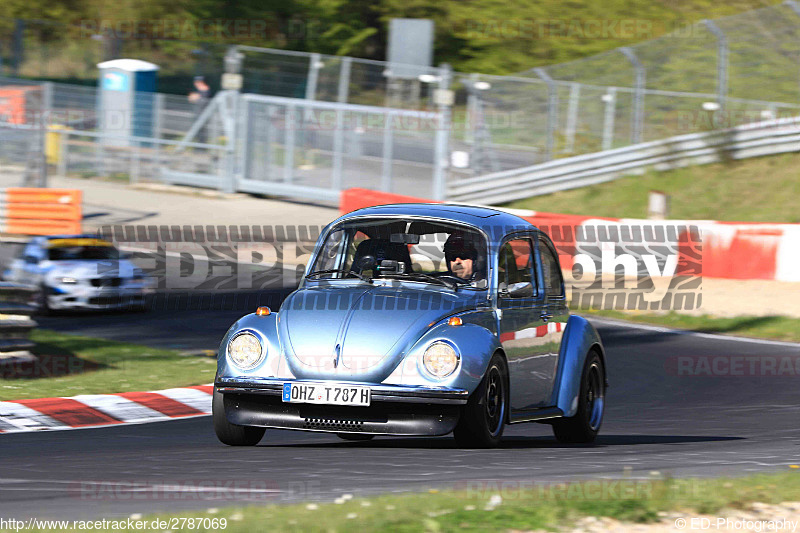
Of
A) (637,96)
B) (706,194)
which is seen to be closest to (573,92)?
(637,96)

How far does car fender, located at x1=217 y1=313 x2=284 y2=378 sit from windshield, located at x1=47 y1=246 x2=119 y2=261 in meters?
9.62

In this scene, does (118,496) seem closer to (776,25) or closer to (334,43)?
(776,25)

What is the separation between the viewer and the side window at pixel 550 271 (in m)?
8.77

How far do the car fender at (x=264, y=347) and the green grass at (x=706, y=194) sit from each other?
1954cm

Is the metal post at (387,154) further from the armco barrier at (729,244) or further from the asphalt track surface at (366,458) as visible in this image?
the asphalt track surface at (366,458)

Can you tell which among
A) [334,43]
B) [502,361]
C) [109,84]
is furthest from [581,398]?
[334,43]

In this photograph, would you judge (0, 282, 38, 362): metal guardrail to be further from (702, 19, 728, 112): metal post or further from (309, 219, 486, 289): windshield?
(702, 19, 728, 112): metal post

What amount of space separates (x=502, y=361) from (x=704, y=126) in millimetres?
20820

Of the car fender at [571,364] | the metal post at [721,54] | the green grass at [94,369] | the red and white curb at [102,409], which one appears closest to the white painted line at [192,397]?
the red and white curb at [102,409]

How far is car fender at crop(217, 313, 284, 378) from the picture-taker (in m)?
7.25

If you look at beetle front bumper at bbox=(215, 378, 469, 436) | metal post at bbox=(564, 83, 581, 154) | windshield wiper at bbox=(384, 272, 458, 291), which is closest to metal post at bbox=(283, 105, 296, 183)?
metal post at bbox=(564, 83, 581, 154)

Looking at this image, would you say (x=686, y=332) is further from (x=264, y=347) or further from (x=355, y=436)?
(x=264, y=347)

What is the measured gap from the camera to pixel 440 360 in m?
7.02

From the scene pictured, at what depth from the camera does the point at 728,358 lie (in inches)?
568
